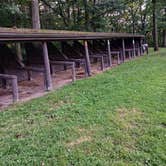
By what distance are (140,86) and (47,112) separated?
3280 mm

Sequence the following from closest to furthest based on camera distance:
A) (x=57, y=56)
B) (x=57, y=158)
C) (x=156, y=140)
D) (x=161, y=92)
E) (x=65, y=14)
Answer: (x=57, y=158)
(x=156, y=140)
(x=161, y=92)
(x=57, y=56)
(x=65, y=14)

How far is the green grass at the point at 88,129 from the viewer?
359 cm

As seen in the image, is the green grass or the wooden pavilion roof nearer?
the green grass

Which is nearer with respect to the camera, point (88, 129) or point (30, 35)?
point (88, 129)

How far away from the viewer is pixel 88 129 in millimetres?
4551

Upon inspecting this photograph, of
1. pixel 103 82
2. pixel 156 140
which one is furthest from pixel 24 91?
pixel 156 140

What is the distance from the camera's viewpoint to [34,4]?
1505 cm

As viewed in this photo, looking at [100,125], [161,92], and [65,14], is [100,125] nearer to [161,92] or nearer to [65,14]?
[161,92]

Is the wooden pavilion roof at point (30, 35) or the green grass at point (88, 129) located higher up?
the wooden pavilion roof at point (30, 35)

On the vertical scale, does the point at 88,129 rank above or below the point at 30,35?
below

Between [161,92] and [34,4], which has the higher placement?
[34,4]

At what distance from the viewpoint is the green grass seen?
359cm

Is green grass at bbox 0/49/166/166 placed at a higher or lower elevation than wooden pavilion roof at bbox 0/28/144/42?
lower

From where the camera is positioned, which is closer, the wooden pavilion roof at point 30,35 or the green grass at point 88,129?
the green grass at point 88,129
